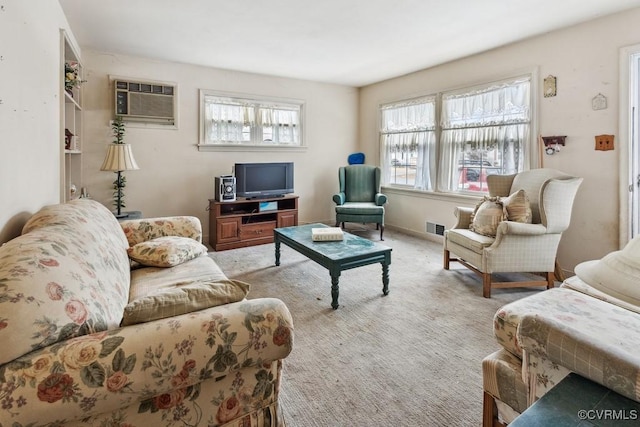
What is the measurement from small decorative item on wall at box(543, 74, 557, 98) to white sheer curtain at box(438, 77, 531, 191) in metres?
0.17

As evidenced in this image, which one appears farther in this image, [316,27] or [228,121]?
[228,121]

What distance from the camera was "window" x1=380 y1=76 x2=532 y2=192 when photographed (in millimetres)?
3871

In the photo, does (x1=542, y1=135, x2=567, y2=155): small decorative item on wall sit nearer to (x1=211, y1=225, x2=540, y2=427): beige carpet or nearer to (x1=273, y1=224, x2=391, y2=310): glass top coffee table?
(x1=211, y1=225, x2=540, y2=427): beige carpet

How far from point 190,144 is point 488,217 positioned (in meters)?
3.70

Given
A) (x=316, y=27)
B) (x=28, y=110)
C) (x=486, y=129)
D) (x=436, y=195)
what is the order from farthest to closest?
(x=436, y=195) → (x=486, y=129) → (x=316, y=27) → (x=28, y=110)

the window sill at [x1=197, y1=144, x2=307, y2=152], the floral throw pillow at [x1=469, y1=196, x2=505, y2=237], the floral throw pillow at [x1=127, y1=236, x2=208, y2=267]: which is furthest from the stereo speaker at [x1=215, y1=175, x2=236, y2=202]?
the floral throw pillow at [x1=469, y1=196, x2=505, y2=237]

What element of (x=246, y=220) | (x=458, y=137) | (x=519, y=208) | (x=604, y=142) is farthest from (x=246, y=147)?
(x=604, y=142)

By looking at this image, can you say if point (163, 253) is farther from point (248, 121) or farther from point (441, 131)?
point (441, 131)

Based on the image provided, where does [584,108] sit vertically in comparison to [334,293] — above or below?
above

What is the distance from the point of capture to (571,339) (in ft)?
2.92

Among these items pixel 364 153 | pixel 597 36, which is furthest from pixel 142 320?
pixel 364 153

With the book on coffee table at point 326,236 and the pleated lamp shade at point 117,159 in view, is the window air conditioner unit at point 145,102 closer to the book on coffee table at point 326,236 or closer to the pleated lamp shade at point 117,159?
the pleated lamp shade at point 117,159

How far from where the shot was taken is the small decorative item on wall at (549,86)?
3.46m

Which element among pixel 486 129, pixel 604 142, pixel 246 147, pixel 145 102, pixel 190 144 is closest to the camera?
pixel 604 142
